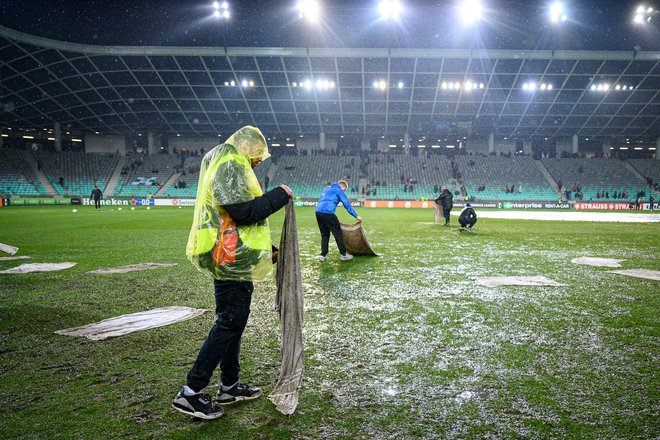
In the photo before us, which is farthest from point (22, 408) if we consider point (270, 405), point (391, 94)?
point (391, 94)

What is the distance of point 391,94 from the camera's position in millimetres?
46375

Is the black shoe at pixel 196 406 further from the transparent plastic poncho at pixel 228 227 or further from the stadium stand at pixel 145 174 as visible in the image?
the stadium stand at pixel 145 174

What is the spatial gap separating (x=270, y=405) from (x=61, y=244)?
12154 millimetres

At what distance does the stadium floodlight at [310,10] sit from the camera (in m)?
37.4

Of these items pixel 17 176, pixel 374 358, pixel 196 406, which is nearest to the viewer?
pixel 196 406

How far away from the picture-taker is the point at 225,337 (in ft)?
9.88

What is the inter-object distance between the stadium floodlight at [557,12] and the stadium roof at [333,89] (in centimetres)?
340

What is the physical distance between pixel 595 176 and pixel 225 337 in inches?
2254

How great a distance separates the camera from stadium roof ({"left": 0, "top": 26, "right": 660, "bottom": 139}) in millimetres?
41781

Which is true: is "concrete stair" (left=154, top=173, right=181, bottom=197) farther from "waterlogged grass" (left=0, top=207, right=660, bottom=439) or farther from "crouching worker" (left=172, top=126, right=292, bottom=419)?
"crouching worker" (left=172, top=126, right=292, bottom=419)

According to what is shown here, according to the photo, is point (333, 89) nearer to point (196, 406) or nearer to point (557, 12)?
point (557, 12)

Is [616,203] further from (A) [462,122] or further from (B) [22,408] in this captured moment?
(B) [22,408]

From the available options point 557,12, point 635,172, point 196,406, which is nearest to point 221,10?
point 557,12

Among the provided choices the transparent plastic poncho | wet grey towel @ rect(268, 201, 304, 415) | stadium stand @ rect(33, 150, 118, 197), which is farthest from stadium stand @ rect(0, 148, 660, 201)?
the transparent plastic poncho
